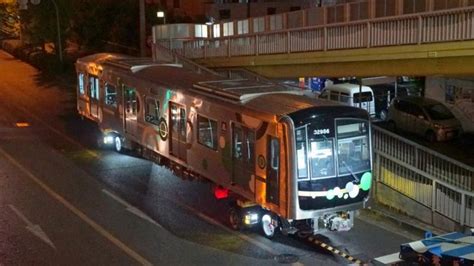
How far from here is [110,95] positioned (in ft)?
70.1

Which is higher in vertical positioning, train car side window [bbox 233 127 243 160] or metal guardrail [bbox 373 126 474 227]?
train car side window [bbox 233 127 243 160]

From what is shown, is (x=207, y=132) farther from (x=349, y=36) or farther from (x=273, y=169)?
(x=349, y=36)

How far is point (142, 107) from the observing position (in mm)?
18844

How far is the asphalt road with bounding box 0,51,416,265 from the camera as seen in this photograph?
500 inches

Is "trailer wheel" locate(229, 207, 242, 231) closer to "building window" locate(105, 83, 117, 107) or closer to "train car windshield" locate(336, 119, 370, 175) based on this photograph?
"train car windshield" locate(336, 119, 370, 175)

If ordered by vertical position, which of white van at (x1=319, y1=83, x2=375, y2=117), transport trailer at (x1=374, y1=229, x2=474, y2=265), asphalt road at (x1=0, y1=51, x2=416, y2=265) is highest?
white van at (x1=319, y1=83, x2=375, y2=117)

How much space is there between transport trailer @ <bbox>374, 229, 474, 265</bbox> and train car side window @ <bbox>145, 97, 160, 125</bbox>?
325 inches

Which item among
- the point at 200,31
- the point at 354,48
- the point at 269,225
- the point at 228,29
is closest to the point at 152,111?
the point at 269,225

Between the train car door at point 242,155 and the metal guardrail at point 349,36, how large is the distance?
5.96 m

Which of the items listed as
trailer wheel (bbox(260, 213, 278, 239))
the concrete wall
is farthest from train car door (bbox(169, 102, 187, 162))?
the concrete wall

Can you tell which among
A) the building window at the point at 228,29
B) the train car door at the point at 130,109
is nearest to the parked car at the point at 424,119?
the building window at the point at 228,29


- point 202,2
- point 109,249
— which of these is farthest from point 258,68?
point 202,2

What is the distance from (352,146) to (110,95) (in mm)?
10670

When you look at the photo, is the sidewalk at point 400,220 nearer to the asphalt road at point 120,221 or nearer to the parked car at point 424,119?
the asphalt road at point 120,221
